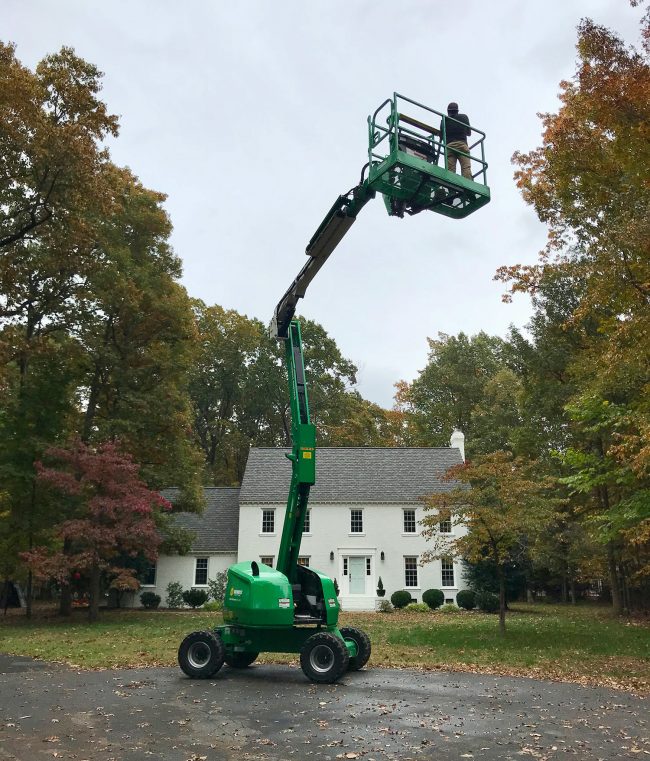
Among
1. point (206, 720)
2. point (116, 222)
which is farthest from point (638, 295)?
point (116, 222)

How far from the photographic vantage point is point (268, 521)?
3581 cm

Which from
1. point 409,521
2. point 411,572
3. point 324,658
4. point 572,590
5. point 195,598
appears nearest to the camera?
point 324,658

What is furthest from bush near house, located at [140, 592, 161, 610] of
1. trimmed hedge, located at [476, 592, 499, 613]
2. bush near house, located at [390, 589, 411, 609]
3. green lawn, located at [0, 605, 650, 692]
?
trimmed hedge, located at [476, 592, 499, 613]

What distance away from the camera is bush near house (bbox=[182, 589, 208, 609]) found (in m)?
33.2

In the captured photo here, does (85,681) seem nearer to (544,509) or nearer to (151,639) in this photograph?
(151,639)

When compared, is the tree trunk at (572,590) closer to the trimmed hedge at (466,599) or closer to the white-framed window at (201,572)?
the trimmed hedge at (466,599)

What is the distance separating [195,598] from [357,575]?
319 inches

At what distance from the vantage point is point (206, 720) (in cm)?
871

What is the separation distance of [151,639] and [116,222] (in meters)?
17.3

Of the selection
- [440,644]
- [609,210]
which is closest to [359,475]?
[440,644]

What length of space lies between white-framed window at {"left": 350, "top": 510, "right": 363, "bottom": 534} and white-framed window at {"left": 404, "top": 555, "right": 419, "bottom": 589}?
2838mm

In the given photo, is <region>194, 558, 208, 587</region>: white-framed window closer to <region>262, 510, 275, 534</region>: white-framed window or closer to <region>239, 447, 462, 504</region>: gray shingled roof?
<region>262, 510, 275, 534</region>: white-framed window

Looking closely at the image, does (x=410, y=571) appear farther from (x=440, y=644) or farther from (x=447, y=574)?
(x=440, y=644)

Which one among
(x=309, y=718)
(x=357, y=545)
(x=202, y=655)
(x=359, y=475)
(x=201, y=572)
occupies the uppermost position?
(x=359, y=475)
